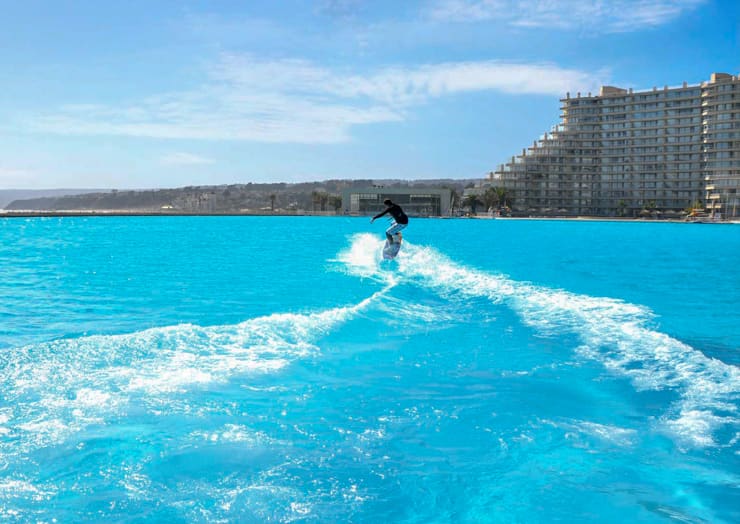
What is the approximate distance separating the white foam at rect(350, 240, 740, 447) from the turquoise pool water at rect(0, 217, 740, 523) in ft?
0.18

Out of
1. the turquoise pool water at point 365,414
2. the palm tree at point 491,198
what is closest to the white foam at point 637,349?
the turquoise pool water at point 365,414

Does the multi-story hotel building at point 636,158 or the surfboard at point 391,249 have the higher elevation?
the multi-story hotel building at point 636,158

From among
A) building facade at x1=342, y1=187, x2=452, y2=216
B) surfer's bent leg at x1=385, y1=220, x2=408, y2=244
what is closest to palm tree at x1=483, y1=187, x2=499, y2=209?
building facade at x1=342, y1=187, x2=452, y2=216

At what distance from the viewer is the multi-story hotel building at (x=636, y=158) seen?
5758 inches

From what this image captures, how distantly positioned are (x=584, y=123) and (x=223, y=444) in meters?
179

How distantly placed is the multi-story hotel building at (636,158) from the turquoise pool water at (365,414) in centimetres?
14816

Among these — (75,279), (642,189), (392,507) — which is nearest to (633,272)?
(75,279)

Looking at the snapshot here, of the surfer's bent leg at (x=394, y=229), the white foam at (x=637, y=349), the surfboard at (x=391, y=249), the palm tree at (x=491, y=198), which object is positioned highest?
the palm tree at (x=491, y=198)

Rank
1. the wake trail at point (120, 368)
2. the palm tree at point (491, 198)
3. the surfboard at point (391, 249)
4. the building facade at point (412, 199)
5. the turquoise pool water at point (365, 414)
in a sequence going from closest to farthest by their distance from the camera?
the turquoise pool water at point (365, 414) → the wake trail at point (120, 368) → the surfboard at point (391, 249) → the palm tree at point (491, 198) → the building facade at point (412, 199)

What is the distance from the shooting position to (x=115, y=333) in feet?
40.2

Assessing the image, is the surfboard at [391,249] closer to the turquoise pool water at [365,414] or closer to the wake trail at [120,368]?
the turquoise pool water at [365,414]

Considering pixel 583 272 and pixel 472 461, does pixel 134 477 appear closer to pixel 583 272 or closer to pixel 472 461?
pixel 472 461

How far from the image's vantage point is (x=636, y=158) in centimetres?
16425

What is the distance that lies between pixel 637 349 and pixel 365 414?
611 cm
